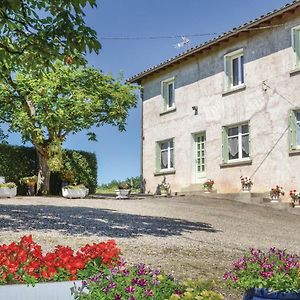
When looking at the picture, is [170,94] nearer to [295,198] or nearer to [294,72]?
[294,72]

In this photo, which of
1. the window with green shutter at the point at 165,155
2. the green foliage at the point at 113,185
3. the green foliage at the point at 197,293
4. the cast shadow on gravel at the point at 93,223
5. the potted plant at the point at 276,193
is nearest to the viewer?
the green foliage at the point at 197,293

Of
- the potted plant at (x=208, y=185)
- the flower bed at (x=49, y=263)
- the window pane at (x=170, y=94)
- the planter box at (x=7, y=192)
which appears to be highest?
the window pane at (x=170, y=94)

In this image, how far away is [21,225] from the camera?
10.8 m

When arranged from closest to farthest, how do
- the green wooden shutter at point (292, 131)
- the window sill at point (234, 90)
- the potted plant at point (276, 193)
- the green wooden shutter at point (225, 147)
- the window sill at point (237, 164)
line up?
the green wooden shutter at point (292, 131)
the potted plant at point (276, 193)
the window sill at point (237, 164)
the window sill at point (234, 90)
the green wooden shutter at point (225, 147)

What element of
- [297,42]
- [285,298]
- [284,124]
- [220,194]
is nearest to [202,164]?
[220,194]

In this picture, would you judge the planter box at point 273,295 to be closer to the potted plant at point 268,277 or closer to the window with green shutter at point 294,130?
the potted plant at point 268,277

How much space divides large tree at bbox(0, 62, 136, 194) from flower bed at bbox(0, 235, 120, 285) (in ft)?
55.5

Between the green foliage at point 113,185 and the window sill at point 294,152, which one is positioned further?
the green foliage at point 113,185

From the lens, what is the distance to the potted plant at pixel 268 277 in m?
4.23

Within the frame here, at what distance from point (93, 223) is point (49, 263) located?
23.1ft

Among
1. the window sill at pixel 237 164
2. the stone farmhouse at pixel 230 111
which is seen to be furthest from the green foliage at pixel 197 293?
the window sill at pixel 237 164

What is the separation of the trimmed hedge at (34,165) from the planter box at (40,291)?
19.4 meters

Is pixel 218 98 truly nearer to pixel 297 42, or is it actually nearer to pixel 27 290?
pixel 297 42

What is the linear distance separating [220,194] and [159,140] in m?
5.47
